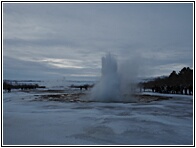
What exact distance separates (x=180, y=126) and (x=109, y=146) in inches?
197

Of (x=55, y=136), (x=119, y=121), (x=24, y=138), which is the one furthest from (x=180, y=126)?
(x=24, y=138)

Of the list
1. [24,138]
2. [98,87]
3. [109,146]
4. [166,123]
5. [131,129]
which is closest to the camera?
[109,146]

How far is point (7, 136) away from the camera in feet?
31.2

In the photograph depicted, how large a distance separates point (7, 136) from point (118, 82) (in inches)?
944

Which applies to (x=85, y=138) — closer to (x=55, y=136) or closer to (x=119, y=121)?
(x=55, y=136)

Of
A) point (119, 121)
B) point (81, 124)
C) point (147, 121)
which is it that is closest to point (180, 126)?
point (147, 121)

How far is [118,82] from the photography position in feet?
107

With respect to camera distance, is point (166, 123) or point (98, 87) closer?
point (166, 123)

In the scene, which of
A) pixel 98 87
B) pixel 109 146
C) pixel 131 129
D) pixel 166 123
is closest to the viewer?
pixel 109 146

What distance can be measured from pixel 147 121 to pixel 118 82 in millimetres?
19670

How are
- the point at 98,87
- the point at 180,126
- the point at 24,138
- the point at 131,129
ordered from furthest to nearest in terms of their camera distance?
the point at 98,87, the point at 180,126, the point at 131,129, the point at 24,138

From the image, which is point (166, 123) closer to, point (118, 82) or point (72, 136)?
point (72, 136)

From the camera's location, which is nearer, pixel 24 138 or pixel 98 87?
pixel 24 138

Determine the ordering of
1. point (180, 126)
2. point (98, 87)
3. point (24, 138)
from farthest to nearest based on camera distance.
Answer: point (98, 87), point (180, 126), point (24, 138)
